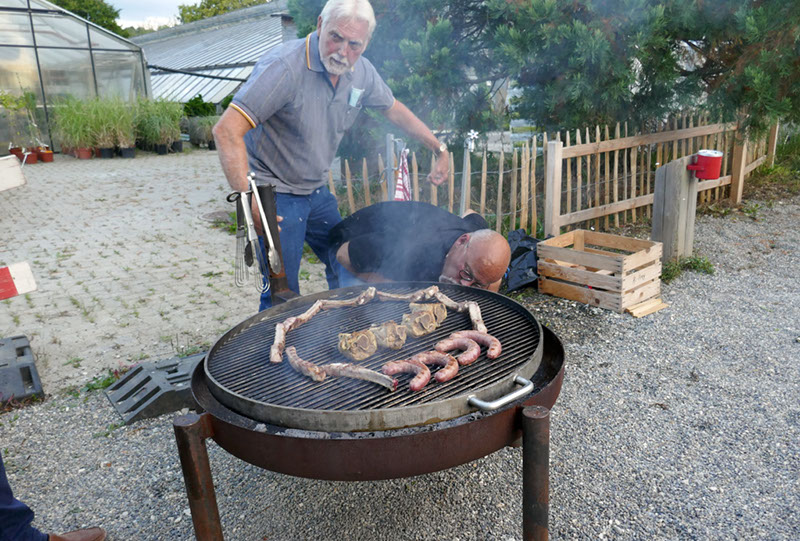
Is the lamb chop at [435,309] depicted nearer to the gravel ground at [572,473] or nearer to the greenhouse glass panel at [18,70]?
the gravel ground at [572,473]

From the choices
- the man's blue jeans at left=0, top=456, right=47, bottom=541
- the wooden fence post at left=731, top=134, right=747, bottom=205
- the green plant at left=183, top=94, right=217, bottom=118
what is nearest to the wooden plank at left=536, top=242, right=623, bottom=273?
the man's blue jeans at left=0, top=456, right=47, bottom=541

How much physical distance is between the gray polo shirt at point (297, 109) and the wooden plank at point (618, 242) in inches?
119

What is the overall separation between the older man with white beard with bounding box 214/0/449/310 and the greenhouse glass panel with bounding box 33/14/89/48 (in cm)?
1555

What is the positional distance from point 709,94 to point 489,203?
315cm

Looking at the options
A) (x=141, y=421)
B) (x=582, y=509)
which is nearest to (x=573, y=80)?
(x=582, y=509)

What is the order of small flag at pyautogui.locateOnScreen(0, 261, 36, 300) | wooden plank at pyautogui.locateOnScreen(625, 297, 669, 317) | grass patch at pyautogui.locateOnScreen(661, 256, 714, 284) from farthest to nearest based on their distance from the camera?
1. grass patch at pyautogui.locateOnScreen(661, 256, 714, 284)
2. wooden plank at pyautogui.locateOnScreen(625, 297, 669, 317)
3. small flag at pyautogui.locateOnScreen(0, 261, 36, 300)

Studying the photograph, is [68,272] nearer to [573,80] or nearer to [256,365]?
[256,365]

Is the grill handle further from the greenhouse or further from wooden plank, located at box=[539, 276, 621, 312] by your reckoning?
the greenhouse

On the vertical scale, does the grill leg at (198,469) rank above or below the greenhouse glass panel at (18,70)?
below

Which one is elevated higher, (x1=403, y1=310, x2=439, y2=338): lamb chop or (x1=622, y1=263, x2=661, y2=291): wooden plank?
(x1=403, y1=310, x2=439, y2=338): lamb chop

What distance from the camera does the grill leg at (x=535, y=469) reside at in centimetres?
195

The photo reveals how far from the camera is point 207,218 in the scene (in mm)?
9102

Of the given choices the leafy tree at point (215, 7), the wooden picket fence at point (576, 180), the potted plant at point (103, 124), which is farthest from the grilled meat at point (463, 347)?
the leafy tree at point (215, 7)

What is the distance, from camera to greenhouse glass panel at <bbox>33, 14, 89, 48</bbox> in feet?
50.3
